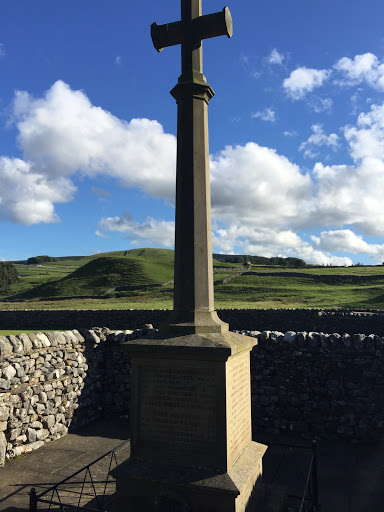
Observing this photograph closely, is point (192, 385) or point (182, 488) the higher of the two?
point (192, 385)

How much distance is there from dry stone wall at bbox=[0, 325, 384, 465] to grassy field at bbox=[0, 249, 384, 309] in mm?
20018

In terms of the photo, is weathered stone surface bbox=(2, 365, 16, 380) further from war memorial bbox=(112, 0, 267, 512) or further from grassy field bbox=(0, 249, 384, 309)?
grassy field bbox=(0, 249, 384, 309)

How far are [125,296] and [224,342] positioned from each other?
1639 inches

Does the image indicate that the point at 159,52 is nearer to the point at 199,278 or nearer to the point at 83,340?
the point at 199,278

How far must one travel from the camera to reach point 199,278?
19.4ft

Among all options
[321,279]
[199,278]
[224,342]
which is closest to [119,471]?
[224,342]

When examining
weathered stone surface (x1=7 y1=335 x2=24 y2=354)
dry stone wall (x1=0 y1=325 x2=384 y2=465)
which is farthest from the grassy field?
weathered stone surface (x1=7 y1=335 x2=24 y2=354)

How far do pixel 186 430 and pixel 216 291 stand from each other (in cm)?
3847

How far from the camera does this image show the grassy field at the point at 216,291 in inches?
1352

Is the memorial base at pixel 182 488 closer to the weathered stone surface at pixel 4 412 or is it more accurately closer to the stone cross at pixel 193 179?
the stone cross at pixel 193 179

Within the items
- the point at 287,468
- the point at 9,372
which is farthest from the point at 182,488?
the point at 9,372

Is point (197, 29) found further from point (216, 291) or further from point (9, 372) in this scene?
point (216, 291)

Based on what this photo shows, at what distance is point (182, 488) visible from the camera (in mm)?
5082

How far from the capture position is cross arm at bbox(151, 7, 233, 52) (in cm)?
619
